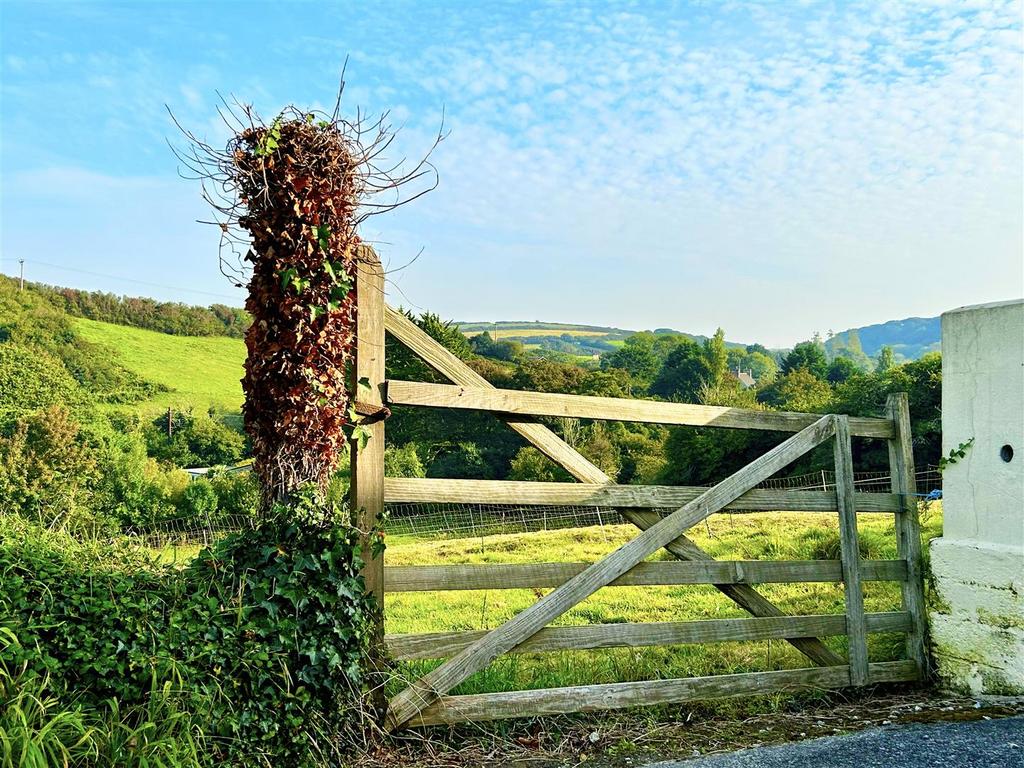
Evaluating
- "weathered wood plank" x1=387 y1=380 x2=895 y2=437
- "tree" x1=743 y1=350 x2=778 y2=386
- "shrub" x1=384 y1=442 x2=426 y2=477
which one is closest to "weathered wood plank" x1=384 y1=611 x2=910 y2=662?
"weathered wood plank" x1=387 y1=380 x2=895 y2=437

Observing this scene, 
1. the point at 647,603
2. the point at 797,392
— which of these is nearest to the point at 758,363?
the point at 797,392

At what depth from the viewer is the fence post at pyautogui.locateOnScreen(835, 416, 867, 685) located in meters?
5.14

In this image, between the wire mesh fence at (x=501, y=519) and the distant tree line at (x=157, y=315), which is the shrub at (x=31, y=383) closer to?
the distant tree line at (x=157, y=315)

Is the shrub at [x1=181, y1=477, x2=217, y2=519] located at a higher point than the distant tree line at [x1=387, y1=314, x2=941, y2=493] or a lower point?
lower

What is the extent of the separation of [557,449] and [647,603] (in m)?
4.84

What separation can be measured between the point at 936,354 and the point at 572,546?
59.7 ft

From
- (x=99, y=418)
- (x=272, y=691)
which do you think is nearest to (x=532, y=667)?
(x=272, y=691)

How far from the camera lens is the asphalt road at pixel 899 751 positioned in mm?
3939

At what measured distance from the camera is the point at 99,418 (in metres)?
40.1

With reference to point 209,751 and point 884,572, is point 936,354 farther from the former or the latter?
point 209,751

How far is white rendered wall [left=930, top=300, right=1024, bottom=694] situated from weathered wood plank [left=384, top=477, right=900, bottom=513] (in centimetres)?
48

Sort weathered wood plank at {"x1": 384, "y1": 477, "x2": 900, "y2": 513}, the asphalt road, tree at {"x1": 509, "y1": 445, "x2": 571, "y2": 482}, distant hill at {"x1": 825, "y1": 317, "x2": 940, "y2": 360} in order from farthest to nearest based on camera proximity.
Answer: distant hill at {"x1": 825, "y1": 317, "x2": 940, "y2": 360} < tree at {"x1": 509, "y1": 445, "x2": 571, "y2": 482} < weathered wood plank at {"x1": 384, "y1": 477, "x2": 900, "y2": 513} < the asphalt road

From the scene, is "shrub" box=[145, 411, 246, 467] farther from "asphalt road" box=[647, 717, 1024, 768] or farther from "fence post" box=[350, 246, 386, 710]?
"asphalt road" box=[647, 717, 1024, 768]

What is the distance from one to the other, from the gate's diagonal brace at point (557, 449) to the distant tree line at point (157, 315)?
47.7 m
